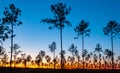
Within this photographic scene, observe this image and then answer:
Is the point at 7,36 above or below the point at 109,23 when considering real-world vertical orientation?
below

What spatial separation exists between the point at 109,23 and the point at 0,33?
92.7 feet

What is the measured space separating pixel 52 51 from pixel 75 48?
11656 mm

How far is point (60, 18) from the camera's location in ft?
138

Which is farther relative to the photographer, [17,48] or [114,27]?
[17,48]

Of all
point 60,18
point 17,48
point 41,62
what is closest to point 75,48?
point 17,48

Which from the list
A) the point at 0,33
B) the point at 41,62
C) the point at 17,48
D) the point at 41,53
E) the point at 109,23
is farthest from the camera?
the point at 41,62

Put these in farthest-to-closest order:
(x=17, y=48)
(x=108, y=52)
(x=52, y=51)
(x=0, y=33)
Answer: (x=52, y=51), (x=108, y=52), (x=17, y=48), (x=0, y=33)

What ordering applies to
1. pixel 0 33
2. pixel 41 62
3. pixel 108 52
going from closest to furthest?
pixel 0 33 < pixel 108 52 < pixel 41 62

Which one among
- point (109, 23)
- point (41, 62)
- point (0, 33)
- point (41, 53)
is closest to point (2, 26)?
point (0, 33)

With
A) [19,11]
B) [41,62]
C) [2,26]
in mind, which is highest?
[19,11]

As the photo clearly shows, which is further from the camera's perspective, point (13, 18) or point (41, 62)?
point (41, 62)

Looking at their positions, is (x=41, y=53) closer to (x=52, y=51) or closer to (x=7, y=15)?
(x=52, y=51)

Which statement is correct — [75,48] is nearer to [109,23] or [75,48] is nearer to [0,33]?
[109,23]

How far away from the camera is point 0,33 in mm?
41781
